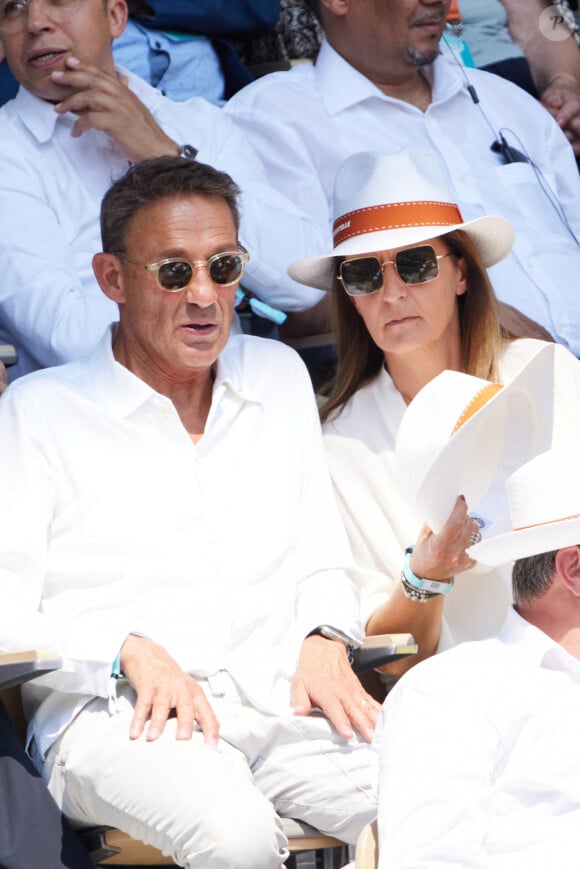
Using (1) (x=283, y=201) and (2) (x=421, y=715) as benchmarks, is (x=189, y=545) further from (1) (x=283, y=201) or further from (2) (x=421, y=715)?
(1) (x=283, y=201)

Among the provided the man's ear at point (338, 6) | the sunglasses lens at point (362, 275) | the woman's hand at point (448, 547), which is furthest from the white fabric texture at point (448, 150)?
the woman's hand at point (448, 547)

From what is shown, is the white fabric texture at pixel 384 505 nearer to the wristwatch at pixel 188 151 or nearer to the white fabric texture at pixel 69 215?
the white fabric texture at pixel 69 215

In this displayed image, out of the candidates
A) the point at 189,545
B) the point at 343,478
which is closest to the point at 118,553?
the point at 189,545

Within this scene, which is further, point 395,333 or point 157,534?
point 395,333

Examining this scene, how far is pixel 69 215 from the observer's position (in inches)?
163

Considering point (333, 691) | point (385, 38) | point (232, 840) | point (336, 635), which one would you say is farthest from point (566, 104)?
point (232, 840)

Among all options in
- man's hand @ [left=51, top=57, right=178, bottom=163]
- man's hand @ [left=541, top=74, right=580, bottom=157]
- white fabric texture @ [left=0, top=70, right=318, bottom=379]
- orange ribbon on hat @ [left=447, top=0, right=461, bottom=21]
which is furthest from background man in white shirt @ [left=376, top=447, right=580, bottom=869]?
orange ribbon on hat @ [left=447, top=0, right=461, bottom=21]

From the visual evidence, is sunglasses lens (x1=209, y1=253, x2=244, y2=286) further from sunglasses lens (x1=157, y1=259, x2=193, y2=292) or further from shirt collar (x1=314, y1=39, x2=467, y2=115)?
shirt collar (x1=314, y1=39, x2=467, y2=115)

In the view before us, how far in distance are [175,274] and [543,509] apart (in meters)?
1.35

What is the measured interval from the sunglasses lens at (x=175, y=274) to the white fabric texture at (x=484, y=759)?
1.40m

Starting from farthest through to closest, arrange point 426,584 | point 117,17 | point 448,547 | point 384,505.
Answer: point 117,17 < point 384,505 < point 426,584 < point 448,547

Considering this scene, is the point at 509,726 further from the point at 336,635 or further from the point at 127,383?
the point at 127,383

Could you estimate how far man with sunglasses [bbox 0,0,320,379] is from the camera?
3.95 m

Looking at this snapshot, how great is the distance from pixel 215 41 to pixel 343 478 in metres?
1.99
